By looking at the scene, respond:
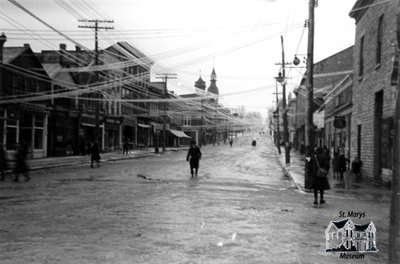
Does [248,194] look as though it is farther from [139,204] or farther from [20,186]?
[20,186]

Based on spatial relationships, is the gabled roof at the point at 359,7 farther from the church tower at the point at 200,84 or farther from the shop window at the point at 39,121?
the church tower at the point at 200,84

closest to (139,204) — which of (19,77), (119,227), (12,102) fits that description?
(119,227)

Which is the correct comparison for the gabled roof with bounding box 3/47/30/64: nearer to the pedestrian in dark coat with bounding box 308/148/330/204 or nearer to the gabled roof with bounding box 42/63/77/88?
the gabled roof with bounding box 42/63/77/88

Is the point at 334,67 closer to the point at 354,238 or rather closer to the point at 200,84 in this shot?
the point at 354,238

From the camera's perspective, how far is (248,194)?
14766mm

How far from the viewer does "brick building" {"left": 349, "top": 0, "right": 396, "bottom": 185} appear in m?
16.6

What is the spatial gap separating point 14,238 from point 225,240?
365 centimetres

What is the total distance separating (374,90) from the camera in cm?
1877

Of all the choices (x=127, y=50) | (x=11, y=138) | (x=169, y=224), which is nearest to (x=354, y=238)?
(x=169, y=224)

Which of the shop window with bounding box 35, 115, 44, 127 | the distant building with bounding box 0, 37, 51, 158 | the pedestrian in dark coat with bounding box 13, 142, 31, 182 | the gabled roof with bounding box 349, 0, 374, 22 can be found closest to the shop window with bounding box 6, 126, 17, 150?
the distant building with bounding box 0, 37, 51, 158

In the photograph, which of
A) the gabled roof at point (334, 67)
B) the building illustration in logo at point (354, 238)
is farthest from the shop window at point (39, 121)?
the building illustration in logo at point (354, 238)

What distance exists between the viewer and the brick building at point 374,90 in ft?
54.4

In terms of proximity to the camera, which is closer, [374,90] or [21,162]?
[21,162]

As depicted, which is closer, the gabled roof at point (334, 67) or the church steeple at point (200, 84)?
the gabled roof at point (334, 67)
